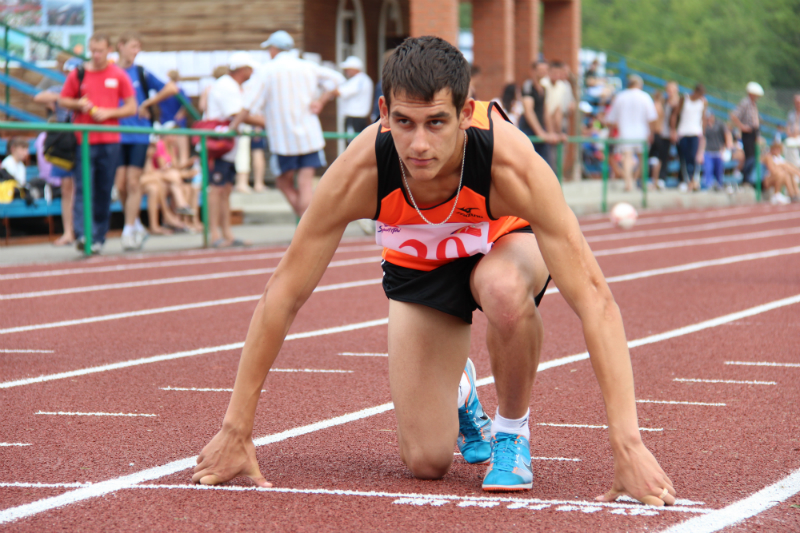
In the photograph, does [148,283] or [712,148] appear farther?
[712,148]

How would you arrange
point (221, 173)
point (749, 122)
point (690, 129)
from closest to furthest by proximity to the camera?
point (221, 173) < point (690, 129) < point (749, 122)

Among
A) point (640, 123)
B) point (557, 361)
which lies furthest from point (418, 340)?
point (640, 123)

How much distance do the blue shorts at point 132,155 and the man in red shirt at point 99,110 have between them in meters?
0.36

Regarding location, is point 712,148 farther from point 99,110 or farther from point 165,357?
point 165,357

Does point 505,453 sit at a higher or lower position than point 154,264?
higher


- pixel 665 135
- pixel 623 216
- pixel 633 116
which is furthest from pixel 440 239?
pixel 665 135

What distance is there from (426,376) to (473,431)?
36cm

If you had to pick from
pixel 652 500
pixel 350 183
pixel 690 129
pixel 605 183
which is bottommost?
pixel 605 183

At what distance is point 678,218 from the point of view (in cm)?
1844

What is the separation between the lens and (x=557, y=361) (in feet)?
20.2

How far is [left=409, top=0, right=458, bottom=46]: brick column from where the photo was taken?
65.1 feet

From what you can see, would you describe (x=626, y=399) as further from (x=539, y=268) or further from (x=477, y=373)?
(x=477, y=373)

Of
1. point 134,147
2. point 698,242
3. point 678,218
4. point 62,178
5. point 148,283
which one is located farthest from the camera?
point 678,218

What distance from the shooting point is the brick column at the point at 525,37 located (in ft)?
79.6
